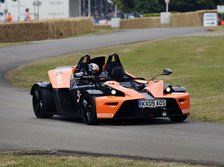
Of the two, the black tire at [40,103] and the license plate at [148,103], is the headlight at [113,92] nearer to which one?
the license plate at [148,103]

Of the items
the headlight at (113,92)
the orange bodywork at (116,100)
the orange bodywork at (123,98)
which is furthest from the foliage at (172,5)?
the headlight at (113,92)

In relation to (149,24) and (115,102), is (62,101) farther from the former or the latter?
(149,24)

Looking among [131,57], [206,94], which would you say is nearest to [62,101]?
[206,94]

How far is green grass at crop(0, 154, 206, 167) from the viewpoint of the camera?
939 cm

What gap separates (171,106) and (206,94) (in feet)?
17.8

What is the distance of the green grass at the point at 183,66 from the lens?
18016mm

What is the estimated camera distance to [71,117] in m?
Answer: 15.9

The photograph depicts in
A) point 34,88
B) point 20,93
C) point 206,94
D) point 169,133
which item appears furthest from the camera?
point 20,93

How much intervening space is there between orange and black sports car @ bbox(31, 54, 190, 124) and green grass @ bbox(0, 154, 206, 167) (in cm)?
387

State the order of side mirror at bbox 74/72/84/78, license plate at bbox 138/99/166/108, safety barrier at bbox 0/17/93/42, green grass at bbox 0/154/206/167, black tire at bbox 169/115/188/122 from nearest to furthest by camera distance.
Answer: green grass at bbox 0/154/206/167 < license plate at bbox 138/99/166/108 < black tire at bbox 169/115/188/122 < side mirror at bbox 74/72/84/78 < safety barrier at bbox 0/17/93/42

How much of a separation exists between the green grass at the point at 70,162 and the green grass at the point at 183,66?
522 cm

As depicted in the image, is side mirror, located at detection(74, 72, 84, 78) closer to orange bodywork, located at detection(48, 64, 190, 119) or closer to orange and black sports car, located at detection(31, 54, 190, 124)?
orange and black sports car, located at detection(31, 54, 190, 124)

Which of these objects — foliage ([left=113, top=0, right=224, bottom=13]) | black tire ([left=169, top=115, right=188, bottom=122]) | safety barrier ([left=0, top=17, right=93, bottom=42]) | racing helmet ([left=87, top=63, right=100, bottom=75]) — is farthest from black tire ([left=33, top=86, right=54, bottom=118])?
foliage ([left=113, top=0, right=224, bottom=13])

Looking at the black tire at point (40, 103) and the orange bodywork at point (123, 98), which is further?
the black tire at point (40, 103)
